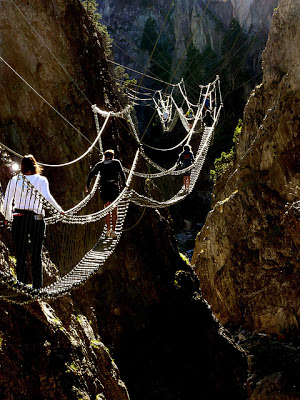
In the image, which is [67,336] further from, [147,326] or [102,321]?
[147,326]

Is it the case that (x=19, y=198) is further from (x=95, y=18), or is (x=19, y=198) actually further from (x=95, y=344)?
(x=95, y=18)

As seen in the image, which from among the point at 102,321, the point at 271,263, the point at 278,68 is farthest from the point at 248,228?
the point at 102,321

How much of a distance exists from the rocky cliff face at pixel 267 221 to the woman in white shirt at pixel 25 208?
11864 millimetres

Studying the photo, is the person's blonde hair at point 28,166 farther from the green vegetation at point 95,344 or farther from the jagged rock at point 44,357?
the green vegetation at point 95,344

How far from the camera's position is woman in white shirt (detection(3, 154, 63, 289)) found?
319 cm

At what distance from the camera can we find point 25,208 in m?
3.22

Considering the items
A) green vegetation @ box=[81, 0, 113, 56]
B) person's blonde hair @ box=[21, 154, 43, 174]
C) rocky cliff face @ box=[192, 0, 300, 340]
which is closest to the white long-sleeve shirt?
person's blonde hair @ box=[21, 154, 43, 174]

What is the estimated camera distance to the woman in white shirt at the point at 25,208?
10.5 ft

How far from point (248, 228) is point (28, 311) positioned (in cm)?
1231

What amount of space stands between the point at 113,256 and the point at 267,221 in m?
8.72

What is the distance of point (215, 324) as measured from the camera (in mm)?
8969

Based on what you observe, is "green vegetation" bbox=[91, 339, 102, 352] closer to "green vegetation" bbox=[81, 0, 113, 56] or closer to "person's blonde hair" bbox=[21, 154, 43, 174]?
"person's blonde hair" bbox=[21, 154, 43, 174]

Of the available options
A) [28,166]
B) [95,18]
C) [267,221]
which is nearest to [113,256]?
[28,166]

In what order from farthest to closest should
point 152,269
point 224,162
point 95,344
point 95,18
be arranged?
1. point 224,162
2. point 95,18
3. point 152,269
4. point 95,344
